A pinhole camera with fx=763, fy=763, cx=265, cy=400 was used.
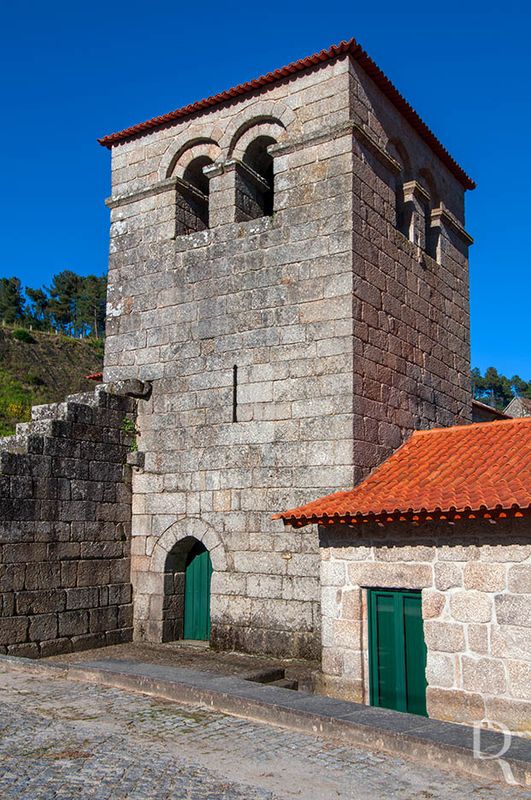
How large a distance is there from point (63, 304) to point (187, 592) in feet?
176

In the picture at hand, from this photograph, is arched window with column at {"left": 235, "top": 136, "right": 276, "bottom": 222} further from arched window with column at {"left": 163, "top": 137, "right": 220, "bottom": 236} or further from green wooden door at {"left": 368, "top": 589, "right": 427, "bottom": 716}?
green wooden door at {"left": 368, "top": 589, "right": 427, "bottom": 716}

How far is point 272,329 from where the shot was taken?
9.20 m

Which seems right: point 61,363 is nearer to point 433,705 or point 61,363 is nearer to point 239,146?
point 239,146

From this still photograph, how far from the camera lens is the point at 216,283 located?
385 inches

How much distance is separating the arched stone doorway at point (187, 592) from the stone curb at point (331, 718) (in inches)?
119

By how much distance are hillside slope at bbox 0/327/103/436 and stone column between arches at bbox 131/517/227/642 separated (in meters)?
21.6

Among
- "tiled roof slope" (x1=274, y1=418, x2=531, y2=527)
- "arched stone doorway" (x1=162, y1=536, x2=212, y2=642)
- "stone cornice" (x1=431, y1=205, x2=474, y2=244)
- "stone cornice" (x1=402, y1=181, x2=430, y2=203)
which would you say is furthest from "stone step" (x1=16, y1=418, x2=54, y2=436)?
"stone cornice" (x1=431, y1=205, x2=474, y2=244)

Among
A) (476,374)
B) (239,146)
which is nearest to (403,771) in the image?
(239,146)

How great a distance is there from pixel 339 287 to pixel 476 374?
Result: 6981 centimetres

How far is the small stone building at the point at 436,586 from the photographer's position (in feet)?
→ 20.5

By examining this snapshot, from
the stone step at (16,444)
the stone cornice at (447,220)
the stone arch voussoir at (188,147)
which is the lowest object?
the stone step at (16,444)

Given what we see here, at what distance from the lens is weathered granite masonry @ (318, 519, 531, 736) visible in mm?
6234

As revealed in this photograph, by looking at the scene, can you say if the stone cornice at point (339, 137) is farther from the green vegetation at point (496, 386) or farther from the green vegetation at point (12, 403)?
the green vegetation at point (496, 386)

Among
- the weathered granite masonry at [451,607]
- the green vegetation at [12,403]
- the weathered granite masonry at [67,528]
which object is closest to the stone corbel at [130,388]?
the weathered granite masonry at [67,528]
